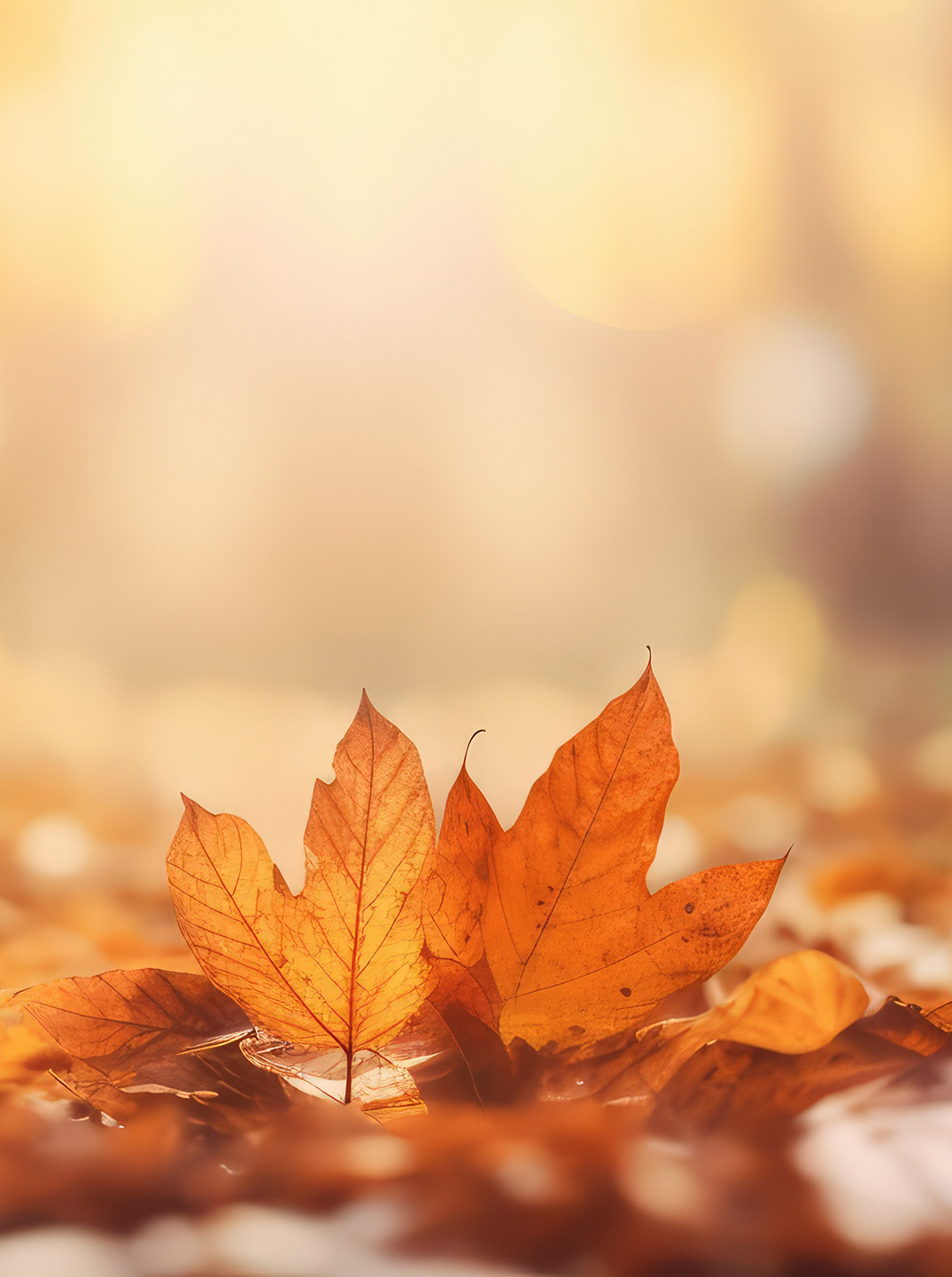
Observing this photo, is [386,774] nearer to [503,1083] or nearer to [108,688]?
[503,1083]

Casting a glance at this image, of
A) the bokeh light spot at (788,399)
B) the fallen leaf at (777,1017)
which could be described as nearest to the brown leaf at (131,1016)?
the fallen leaf at (777,1017)

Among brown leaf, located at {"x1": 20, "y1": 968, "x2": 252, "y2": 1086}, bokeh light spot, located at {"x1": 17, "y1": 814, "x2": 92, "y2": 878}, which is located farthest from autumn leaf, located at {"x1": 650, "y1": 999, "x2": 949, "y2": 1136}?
bokeh light spot, located at {"x1": 17, "y1": 814, "x2": 92, "y2": 878}

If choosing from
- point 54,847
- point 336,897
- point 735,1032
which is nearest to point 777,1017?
point 735,1032

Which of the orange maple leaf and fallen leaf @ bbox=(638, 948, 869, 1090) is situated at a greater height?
the orange maple leaf

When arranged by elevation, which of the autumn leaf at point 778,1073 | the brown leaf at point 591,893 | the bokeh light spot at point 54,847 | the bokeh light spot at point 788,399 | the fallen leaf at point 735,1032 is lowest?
the autumn leaf at point 778,1073

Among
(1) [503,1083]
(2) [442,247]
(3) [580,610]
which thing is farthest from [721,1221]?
(2) [442,247]

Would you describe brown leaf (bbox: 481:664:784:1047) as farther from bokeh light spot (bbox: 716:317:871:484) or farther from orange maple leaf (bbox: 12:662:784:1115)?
bokeh light spot (bbox: 716:317:871:484)

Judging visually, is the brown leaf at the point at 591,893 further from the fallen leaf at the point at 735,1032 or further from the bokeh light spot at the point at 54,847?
the bokeh light spot at the point at 54,847
